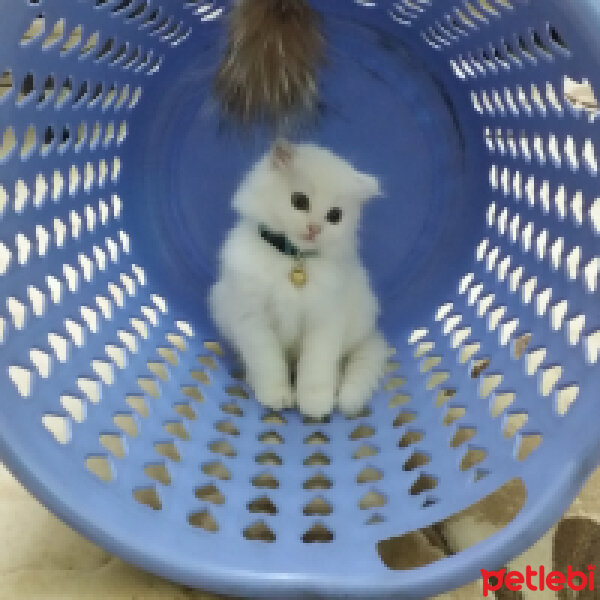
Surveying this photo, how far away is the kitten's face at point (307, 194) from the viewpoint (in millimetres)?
858

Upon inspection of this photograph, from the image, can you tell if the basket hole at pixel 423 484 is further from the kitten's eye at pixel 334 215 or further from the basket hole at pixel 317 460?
the kitten's eye at pixel 334 215

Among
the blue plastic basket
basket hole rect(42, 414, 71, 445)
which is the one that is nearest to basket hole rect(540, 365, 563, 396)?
the blue plastic basket

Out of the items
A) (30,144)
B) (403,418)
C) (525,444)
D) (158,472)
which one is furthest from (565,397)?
(30,144)

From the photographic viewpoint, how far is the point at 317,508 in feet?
2.69

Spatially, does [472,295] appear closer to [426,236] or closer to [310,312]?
[426,236]

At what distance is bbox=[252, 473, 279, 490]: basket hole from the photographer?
0.84 metres

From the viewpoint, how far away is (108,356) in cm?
90

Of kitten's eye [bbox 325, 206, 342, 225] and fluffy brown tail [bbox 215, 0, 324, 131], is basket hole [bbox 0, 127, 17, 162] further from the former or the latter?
kitten's eye [bbox 325, 206, 342, 225]

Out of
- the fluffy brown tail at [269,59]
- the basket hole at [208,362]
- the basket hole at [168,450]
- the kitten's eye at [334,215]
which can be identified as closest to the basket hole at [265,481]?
the basket hole at [168,450]

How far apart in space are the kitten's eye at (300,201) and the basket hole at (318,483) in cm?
36

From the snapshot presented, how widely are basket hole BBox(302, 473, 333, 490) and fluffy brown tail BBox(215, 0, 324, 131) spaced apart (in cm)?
50

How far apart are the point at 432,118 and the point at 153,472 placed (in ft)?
2.46

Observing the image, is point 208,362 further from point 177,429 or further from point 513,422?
point 513,422

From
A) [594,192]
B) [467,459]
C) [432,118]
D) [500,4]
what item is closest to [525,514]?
[467,459]
